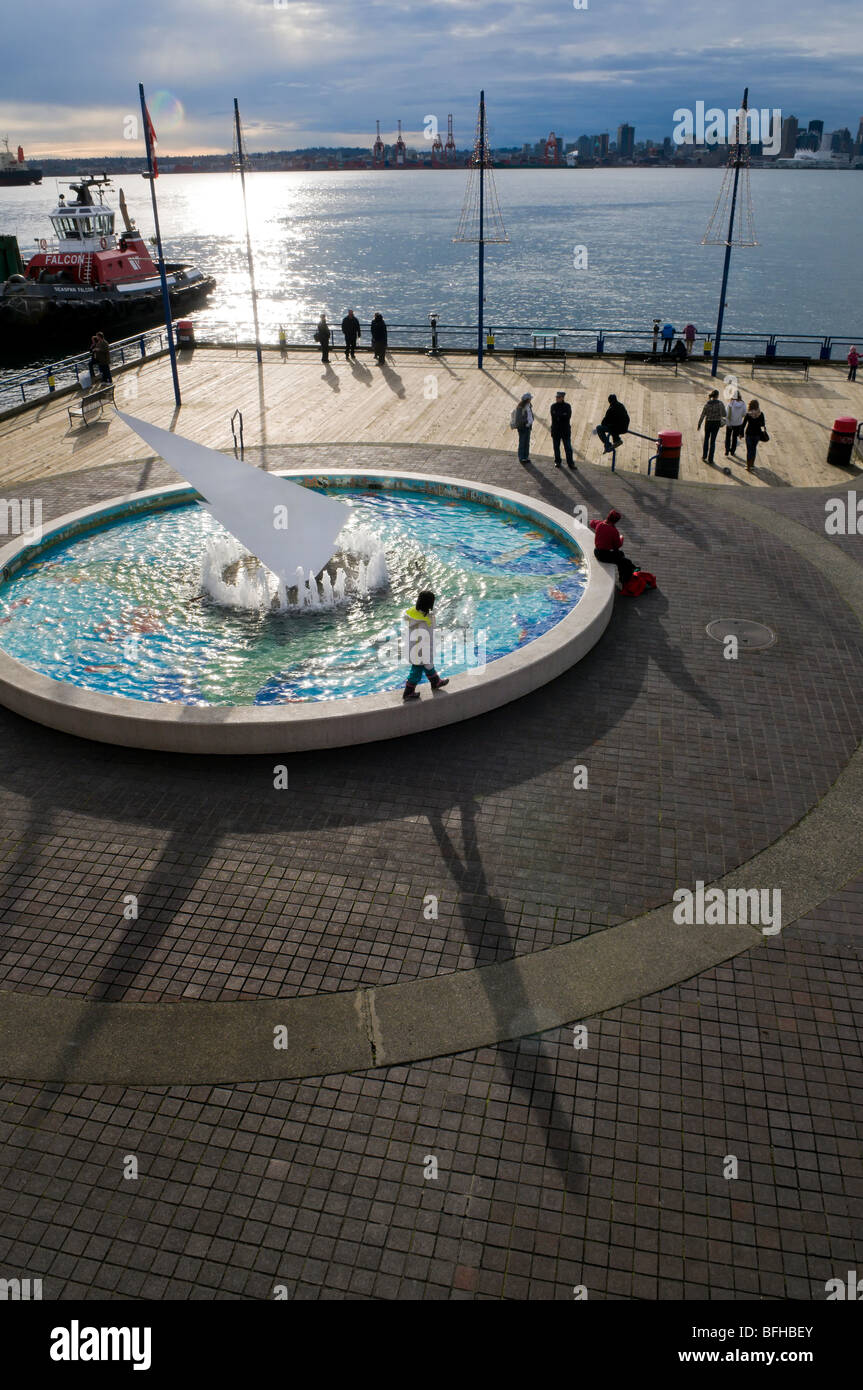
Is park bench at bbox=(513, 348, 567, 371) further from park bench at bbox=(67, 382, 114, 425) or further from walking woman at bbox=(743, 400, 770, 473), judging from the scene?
park bench at bbox=(67, 382, 114, 425)

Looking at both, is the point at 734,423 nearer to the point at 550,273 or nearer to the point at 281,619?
the point at 281,619

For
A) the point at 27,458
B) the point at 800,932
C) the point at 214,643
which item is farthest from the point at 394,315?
the point at 800,932

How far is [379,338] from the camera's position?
28047mm

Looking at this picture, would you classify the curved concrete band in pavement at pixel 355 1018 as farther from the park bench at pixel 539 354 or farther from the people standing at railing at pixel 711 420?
the park bench at pixel 539 354

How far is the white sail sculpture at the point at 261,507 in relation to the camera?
12336 millimetres

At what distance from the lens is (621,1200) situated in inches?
228

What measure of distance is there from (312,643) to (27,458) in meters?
12.0

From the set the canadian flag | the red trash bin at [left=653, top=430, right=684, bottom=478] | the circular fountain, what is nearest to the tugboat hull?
the canadian flag

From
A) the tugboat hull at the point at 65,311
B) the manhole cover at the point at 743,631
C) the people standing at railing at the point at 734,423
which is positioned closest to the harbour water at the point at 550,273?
the tugboat hull at the point at 65,311

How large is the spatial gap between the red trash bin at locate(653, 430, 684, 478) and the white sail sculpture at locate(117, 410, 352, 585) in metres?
7.85

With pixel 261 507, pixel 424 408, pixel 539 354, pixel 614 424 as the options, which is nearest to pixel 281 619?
pixel 261 507

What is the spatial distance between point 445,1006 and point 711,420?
15552 millimetres

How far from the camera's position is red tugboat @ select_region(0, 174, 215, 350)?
177ft
